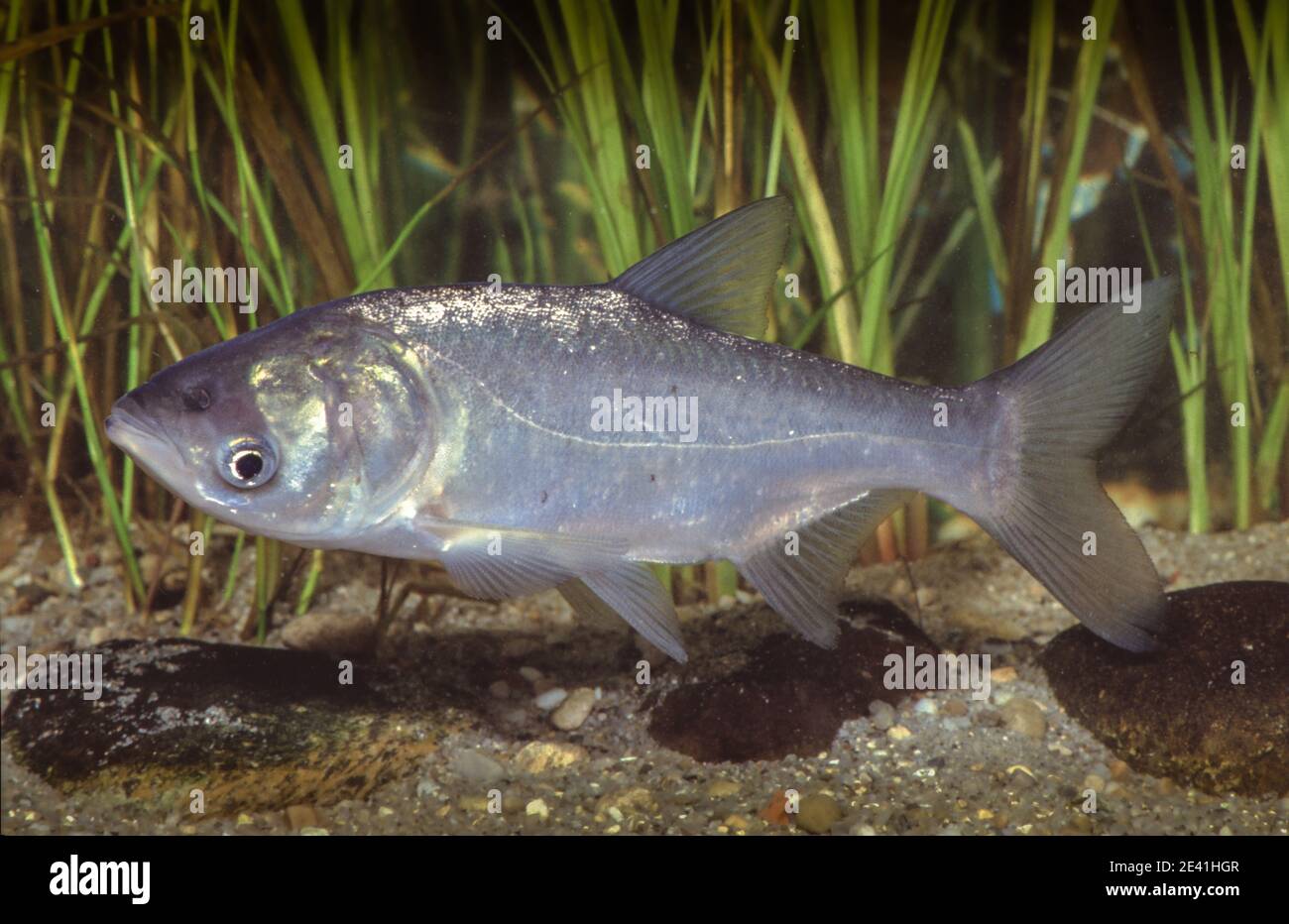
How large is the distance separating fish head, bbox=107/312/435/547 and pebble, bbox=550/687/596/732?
940 mm

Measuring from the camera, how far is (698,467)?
221cm

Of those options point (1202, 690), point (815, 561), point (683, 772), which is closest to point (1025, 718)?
point (1202, 690)

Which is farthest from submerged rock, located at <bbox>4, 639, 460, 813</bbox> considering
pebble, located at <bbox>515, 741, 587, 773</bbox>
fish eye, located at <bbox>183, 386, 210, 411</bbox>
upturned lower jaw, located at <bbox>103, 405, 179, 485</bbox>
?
fish eye, located at <bbox>183, 386, 210, 411</bbox>

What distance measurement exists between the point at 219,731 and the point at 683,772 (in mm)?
1264

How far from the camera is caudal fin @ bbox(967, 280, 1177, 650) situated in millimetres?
2227

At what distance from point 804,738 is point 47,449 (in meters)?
3.04

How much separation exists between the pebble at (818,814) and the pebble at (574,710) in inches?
28.9

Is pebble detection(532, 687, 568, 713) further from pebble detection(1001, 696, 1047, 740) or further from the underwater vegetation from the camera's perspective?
pebble detection(1001, 696, 1047, 740)

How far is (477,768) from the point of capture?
8.04ft

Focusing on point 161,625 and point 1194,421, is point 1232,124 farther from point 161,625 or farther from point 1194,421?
point 161,625

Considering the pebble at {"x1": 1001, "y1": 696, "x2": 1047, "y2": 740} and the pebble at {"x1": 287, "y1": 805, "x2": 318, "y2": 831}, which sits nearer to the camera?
the pebble at {"x1": 287, "y1": 805, "x2": 318, "y2": 831}

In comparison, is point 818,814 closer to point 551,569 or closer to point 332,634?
point 551,569
